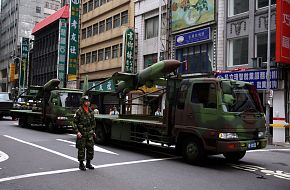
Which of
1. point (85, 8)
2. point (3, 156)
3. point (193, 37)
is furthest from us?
point (85, 8)

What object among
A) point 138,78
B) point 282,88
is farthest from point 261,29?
point 138,78

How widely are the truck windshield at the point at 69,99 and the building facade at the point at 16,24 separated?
63.2 metres

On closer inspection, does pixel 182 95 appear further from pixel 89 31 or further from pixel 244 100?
pixel 89 31

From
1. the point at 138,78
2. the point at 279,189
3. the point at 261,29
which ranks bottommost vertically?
the point at 279,189

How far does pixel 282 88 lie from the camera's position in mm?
20016

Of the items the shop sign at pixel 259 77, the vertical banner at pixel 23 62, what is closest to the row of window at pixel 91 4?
the shop sign at pixel 259 77

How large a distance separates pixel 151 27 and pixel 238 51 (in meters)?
10.5

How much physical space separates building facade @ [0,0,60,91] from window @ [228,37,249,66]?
64.0 metres

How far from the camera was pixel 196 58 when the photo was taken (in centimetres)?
2611

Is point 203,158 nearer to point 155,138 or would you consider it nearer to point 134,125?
point 155,138

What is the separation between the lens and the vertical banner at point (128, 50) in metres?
32.5

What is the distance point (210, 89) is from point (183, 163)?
221cm

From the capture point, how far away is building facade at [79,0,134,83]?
3619cm

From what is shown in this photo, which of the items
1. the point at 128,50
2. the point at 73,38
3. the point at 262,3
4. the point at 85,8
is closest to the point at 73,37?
the point at 73,38
